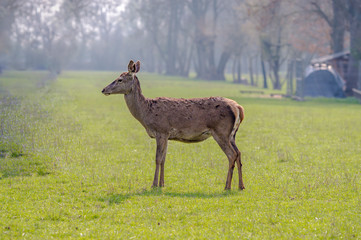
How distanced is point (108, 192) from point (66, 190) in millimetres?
881

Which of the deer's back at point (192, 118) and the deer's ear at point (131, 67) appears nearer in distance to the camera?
the deer's back at point (192, 118)

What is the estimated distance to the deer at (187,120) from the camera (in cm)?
1059

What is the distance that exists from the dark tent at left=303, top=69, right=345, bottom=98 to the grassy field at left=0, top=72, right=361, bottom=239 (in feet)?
72.3

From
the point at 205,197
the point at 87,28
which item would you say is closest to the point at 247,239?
the point at 205,197

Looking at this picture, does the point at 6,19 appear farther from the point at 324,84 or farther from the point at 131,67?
the point at 131,67

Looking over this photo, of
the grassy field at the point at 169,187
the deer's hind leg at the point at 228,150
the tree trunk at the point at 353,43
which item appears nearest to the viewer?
the grassy field at the point at 169,187

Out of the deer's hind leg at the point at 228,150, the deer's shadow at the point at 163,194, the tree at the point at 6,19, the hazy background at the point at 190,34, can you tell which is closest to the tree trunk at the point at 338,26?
the hazy background at the point at 190,34

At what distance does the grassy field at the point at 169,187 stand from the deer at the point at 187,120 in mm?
812

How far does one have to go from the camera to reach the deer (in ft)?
34.8

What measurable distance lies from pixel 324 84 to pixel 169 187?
110 feet

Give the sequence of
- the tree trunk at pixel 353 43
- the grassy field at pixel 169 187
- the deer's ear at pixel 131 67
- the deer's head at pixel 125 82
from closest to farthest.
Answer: the grassy field at pixel 169 187 → the deer's ear at pixel 131 67 → the deer's head at pixel 125 82 → the tree trunk at pixel 353 43

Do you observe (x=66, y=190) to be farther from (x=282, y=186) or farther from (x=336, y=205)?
(x=336, y=205)

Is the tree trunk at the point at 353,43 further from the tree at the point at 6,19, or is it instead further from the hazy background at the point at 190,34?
the tree at the point at 6,19

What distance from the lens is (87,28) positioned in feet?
470
